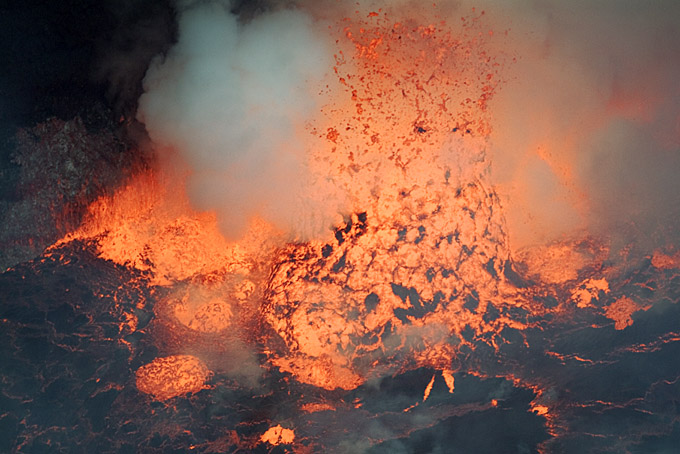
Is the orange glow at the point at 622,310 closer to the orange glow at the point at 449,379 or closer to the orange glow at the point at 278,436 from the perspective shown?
the orange glow at the point at 449,379

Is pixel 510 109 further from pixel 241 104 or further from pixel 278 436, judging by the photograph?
pixel 278 436

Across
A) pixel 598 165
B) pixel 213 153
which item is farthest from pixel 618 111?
pixel 213 153

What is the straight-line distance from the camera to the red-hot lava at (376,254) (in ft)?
5.11

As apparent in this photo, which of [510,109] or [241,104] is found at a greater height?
[241,104]

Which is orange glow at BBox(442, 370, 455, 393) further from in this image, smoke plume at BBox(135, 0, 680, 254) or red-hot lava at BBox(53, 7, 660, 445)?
smoke plume at BBox(135, 0, 680, 254)

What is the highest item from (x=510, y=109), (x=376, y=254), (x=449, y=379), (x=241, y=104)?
(x=241, y=104)

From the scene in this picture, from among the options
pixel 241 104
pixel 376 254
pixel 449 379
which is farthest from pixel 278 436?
pixel 241 104

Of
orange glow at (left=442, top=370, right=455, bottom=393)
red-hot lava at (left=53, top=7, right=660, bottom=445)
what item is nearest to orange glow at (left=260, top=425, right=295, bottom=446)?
red-hot lava at (left=53, top=7, right=660, bottom=445)

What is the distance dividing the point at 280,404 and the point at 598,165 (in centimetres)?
135

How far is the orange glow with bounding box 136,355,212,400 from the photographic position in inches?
65.8

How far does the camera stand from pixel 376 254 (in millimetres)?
1607

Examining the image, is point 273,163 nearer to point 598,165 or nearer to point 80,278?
point 80,278

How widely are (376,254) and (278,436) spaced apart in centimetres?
74

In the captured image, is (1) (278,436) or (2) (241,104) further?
(1) (278,436)
